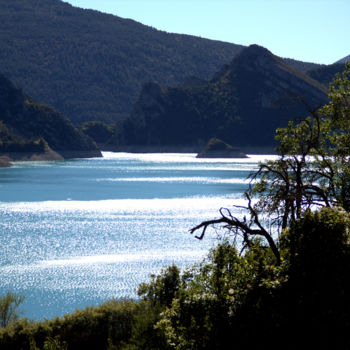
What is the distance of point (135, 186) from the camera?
141250mm

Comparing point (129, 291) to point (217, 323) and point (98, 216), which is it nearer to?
point (217, 323)

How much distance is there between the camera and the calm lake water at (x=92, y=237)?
4454 cm

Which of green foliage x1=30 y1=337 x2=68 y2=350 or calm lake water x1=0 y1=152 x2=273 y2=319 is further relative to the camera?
calm lake water x1=0 y1=152 x2=273 y2=319

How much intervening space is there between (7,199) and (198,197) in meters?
37.6

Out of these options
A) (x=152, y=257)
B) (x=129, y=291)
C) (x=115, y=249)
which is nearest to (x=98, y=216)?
(x=115, y=249)

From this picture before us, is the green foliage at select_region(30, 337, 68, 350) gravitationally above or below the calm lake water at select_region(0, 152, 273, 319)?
→ above

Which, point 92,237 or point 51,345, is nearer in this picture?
point 51,345

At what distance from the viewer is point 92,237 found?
227ft

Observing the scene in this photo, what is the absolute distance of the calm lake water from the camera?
4454 cm

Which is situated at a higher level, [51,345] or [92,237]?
[51,345]

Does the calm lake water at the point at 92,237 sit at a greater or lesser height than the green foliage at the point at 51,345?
lesser

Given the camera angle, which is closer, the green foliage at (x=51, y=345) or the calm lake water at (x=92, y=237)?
the green foliage at (x=51, y=345)

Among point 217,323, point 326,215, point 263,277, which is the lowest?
point 217,323

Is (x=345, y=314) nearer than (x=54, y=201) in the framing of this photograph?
Yes
